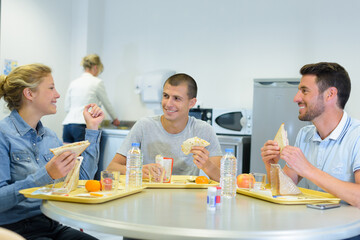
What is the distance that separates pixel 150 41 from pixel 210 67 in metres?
1.00

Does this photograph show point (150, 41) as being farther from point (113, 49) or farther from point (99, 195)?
point (99, 195)

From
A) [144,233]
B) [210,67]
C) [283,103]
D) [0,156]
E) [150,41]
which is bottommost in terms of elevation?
[144,233]

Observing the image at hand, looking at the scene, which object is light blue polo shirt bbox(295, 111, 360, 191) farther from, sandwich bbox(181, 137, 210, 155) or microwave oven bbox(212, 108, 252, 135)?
microwave oven bbox(212, 108, 252, 135)

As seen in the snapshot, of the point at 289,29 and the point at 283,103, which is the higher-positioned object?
the point at 289,29

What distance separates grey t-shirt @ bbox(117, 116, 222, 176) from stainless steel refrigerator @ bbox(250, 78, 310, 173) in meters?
1.64

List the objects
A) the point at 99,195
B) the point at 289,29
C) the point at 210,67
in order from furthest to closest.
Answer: the point at 210,67 < the point at 289,29 < the point at 99,195

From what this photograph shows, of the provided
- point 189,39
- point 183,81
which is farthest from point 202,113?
point 183,81

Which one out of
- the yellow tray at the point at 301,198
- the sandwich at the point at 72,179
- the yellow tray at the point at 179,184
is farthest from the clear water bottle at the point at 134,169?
the yellow tray at the point at 301,198

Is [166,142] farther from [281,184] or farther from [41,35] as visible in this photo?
[41,35]

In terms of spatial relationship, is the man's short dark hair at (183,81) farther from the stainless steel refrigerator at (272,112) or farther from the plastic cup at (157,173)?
the stainless steel refrigerator at (272,112)

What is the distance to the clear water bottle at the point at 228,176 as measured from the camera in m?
1.76

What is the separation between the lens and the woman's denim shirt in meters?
1.60

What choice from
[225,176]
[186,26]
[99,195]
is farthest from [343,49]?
[99,195]

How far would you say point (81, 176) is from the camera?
2.05 metres
